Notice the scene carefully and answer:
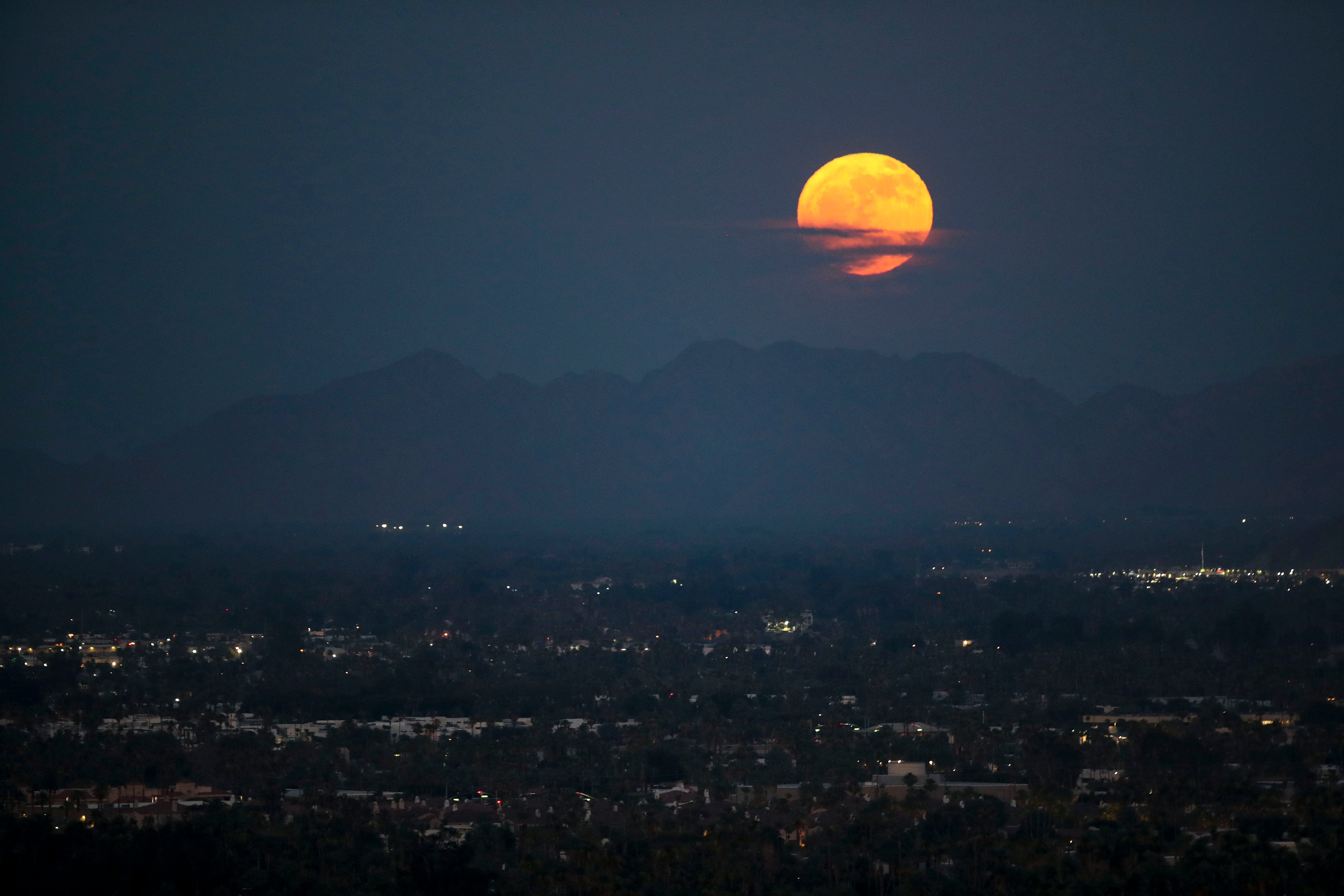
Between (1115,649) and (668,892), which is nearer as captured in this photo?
(668,892)

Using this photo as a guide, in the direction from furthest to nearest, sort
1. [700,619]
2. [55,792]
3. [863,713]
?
1. [700,619]
2. [863,713]
3. [55,792]

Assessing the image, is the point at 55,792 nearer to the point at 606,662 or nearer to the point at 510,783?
the point at 510,783

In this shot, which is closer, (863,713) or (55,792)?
(55,792)

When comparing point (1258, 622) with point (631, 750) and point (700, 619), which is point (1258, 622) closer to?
point (700, 619)

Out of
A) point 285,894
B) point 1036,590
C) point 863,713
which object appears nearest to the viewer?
point 285,894

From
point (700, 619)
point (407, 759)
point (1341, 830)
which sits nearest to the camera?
point (1341, 830)

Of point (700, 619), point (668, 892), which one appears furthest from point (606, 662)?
point (668, 892)

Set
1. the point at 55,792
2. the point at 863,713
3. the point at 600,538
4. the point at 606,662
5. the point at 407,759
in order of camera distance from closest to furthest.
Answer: the point at 55,792 → the point at 407,759 → the point at 863,713 → the point at 606,662 → the point at 600,538

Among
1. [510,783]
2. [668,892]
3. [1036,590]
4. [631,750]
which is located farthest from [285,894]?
[1036,590]
